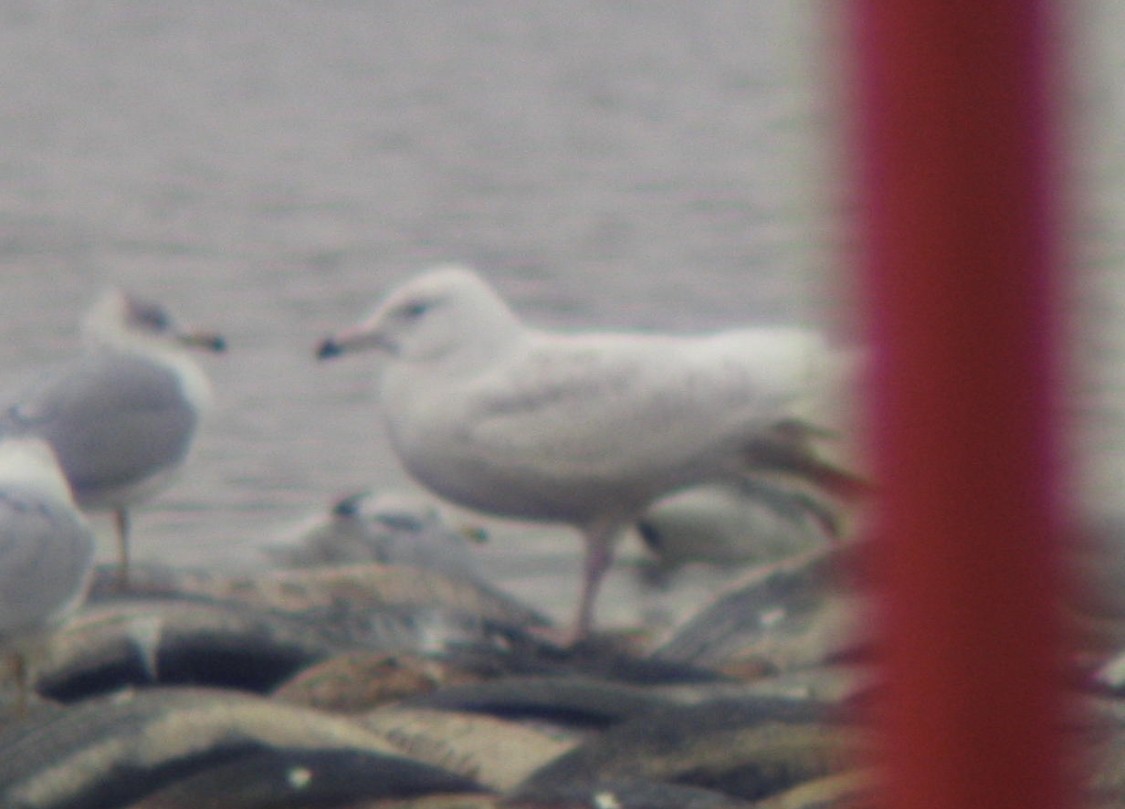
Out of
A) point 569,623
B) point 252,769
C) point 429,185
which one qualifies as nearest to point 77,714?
point 252,769

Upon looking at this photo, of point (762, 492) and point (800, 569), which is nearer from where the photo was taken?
point (800, 569)

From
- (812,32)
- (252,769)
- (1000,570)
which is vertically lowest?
(252,769)

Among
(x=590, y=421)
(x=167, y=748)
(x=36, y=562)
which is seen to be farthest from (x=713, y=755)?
(x=590, y=421)

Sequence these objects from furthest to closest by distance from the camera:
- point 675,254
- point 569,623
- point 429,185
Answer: point 429,185
point 675,254
point 569,623

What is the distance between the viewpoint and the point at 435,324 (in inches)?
261

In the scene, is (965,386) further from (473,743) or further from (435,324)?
(435,324)

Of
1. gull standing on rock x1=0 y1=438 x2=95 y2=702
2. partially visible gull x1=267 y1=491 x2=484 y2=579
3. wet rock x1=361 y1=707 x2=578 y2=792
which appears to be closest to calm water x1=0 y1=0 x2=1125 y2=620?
partially visible gull x1=267 y1=491 x2=484 y2=579

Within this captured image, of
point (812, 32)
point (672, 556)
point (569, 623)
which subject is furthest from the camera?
point (672, 556)

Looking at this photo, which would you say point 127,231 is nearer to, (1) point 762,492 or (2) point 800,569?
(1) point 762,492

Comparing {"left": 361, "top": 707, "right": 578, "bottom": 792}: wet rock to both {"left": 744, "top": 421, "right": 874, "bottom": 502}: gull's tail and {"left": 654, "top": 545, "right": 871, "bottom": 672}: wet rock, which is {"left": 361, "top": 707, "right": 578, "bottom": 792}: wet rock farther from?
{"left": 744, "top": 421, "right": 874, "bottom": 502}: gull's tail

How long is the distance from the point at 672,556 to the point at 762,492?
441 millimetres

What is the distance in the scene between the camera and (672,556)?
826cm

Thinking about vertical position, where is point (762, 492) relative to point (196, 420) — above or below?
below

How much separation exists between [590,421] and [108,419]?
1434mm
